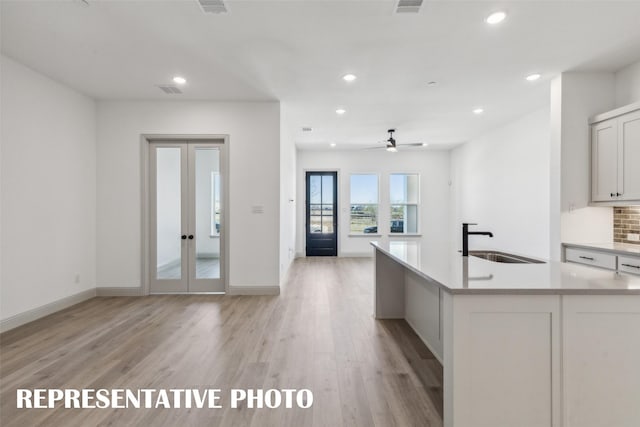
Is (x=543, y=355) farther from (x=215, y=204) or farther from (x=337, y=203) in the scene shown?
(x=337, y=203)

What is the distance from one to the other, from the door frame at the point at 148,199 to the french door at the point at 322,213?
409 centimetres

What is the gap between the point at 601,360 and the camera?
1.53 metres

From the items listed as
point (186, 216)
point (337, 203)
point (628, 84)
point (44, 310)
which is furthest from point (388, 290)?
point (337, 203)

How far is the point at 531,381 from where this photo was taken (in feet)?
5.01

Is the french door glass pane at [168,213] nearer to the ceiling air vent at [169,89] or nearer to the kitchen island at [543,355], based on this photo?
the ceiling air vent at [169,89]

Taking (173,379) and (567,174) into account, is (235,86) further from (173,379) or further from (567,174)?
(567,174)

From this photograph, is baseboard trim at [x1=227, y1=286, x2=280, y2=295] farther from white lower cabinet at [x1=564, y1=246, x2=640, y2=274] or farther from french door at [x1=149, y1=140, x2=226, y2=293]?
white lower cabinet at [x1=564, y1=246, x2=640, y2=274]

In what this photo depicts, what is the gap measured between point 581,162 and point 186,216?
Result: 5215 mm

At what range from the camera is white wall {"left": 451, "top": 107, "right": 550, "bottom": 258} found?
507 cm

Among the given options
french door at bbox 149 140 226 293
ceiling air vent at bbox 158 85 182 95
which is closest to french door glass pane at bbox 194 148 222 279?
french door at bbox 149 140 226 293

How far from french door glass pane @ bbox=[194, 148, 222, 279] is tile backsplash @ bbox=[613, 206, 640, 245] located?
5092 mm

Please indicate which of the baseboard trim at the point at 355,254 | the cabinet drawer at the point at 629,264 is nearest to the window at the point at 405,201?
the baseboard trim at the point at 355,254

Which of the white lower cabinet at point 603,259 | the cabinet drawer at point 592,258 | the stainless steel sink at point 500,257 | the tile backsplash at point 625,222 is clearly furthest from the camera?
the tile backsplash at point 625,222

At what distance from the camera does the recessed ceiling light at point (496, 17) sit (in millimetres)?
2578
